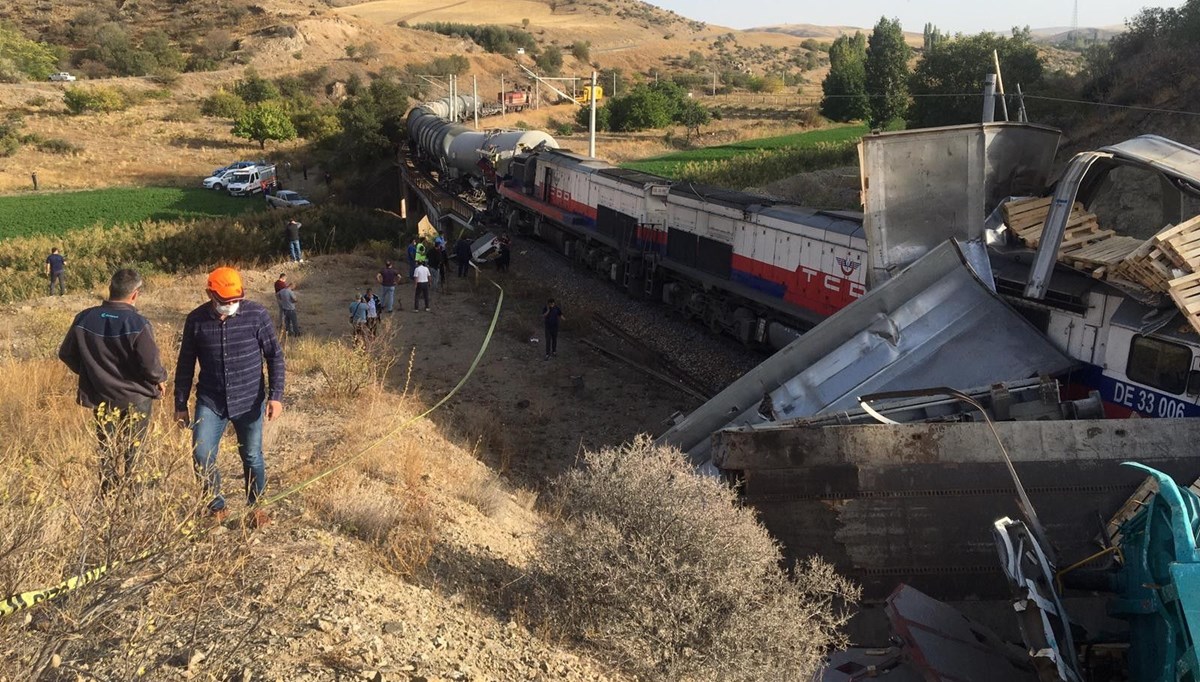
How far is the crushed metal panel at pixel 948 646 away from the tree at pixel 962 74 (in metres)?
33.5

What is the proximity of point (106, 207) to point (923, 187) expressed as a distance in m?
44.4

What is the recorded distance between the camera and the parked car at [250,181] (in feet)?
155

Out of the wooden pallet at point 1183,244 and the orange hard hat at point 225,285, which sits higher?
the wooden pallet at point 1183,244

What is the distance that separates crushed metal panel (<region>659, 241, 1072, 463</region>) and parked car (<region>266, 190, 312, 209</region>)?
35.2 m

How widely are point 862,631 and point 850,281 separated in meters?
7.44

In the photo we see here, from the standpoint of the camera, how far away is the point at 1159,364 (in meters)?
8.12

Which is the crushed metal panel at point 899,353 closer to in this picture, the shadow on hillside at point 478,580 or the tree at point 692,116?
the shadow on hillside at point 478,580

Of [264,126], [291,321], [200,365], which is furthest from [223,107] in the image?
[200,365]

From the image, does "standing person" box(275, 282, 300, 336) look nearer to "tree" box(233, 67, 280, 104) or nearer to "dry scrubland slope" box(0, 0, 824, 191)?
"dry scrubland slope" box(0, 0, 824, 191)

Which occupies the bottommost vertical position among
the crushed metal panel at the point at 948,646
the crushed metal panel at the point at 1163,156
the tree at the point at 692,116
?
the crushed metal panel at the point at 948,646

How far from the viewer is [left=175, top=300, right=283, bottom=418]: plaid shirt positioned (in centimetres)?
514

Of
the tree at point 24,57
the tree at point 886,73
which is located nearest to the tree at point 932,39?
the tree at point 886,73

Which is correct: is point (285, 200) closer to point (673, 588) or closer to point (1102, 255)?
point (1102, 255)

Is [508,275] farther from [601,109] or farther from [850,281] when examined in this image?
[601,109]
